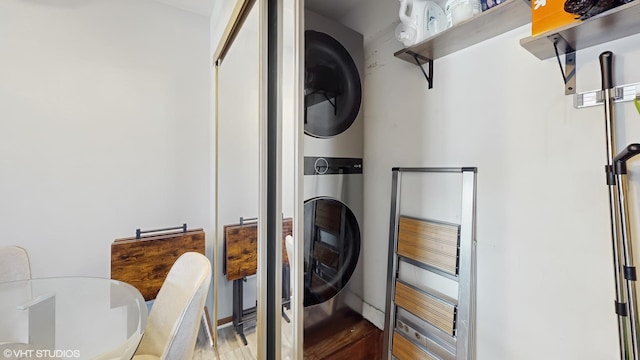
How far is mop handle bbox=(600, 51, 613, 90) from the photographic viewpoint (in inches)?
27.1

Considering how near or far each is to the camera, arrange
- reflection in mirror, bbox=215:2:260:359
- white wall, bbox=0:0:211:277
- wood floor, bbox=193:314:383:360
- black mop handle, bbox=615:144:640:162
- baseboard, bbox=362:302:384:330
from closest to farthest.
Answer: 1. black mop handle, bbox=615:144:640:162
2. wood floor, bbox=193:314:383:360
3. baseboard, bbox=362:302:384:330
4. reflection in mirror, bbox=215:2:260:359
5. white wall, bbox=0:0:211:277

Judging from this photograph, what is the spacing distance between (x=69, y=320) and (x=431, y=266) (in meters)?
1.79

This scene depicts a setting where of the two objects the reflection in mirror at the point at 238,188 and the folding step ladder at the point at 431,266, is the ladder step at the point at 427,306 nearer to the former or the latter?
the folding step ladder at the point at 431,266

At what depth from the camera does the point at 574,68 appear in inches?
30.1

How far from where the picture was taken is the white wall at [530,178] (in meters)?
0.73

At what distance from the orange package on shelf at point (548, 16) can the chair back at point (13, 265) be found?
2849 mm

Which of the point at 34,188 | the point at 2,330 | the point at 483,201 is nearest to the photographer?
the point at 483,201

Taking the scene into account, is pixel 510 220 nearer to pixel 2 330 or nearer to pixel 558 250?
pixel 558 250

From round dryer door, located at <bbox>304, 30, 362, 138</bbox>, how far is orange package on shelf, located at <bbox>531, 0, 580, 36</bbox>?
793 millimetres

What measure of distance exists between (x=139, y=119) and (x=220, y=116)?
744 millimetres

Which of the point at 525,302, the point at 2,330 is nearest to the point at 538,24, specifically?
the point at 525,302

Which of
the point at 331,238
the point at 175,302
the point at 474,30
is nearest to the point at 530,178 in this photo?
the point at 474,30

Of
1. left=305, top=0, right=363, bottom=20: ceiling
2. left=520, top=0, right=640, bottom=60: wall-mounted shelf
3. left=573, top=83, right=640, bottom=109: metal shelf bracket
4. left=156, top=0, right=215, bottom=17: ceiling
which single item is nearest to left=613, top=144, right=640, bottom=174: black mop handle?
left=573, top=83, right=640, bottom=109: metal shelf bracket

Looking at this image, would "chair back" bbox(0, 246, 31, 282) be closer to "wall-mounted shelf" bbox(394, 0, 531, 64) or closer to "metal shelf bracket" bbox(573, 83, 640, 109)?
"wall-mounted shelf" bbox(394, 0, 531, 64)
